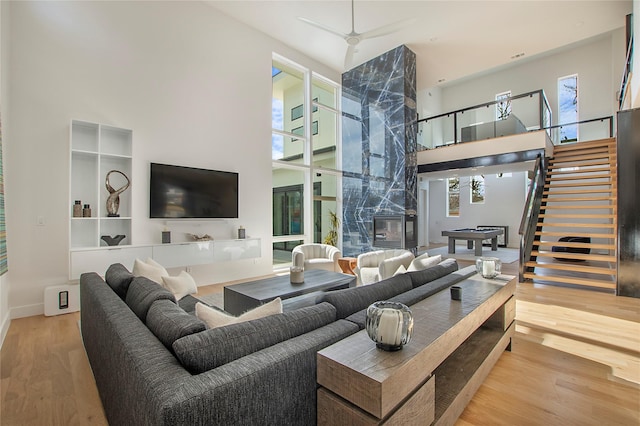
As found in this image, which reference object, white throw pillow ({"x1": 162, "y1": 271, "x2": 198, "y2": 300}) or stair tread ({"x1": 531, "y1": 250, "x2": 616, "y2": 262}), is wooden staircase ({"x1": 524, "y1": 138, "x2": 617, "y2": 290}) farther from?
white throw pillow ({"x1": 162, "y1": 271, "x2": 198, "y2": 300})

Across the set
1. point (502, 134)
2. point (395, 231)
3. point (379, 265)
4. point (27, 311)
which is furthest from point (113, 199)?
point (502, 134)

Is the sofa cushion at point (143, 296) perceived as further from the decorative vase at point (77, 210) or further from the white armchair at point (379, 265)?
the decorative vase at point (77, 210)

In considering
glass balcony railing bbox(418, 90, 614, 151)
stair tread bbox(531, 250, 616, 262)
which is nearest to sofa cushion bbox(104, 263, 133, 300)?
stair tread bbox(531, 250, 616, 262)

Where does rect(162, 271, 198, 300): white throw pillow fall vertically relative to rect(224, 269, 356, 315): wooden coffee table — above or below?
above

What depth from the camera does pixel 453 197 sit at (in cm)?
1159

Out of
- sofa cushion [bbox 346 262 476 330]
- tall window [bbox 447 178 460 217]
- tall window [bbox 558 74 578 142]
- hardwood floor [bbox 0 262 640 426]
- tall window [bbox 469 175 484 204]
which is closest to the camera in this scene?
sofa cushion [bbox 346 262 476 330]

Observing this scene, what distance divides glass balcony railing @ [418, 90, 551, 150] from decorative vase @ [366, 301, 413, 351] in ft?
24.6

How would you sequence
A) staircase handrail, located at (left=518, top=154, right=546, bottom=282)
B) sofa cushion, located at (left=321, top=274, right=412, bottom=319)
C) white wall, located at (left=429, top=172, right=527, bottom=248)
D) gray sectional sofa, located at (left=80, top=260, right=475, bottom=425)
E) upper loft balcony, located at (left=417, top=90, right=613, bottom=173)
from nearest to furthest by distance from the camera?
gray sectional sofa, located at (left=80, top=260, right=475, bottom=425), sofa cushion, located at (left=321, top=274, right=412, bottom=319), staircase handrail, located at (left=518, top=154, right=546, bottom=282), upper loft balcony, located at (left=417, top=90, right=613, bottom=173), white wall, located at (left=429, top=172, right=527, bottom=248)

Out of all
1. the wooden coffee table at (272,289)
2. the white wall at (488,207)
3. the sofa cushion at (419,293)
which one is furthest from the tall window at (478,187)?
the sofa cushion at (419,293)

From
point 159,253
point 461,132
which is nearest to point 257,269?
point 159,253

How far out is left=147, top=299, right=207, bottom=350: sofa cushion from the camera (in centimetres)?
124

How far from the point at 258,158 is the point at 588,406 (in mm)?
5576

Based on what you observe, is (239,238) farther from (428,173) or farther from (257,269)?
(428,173)

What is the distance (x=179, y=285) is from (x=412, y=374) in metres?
2.45
